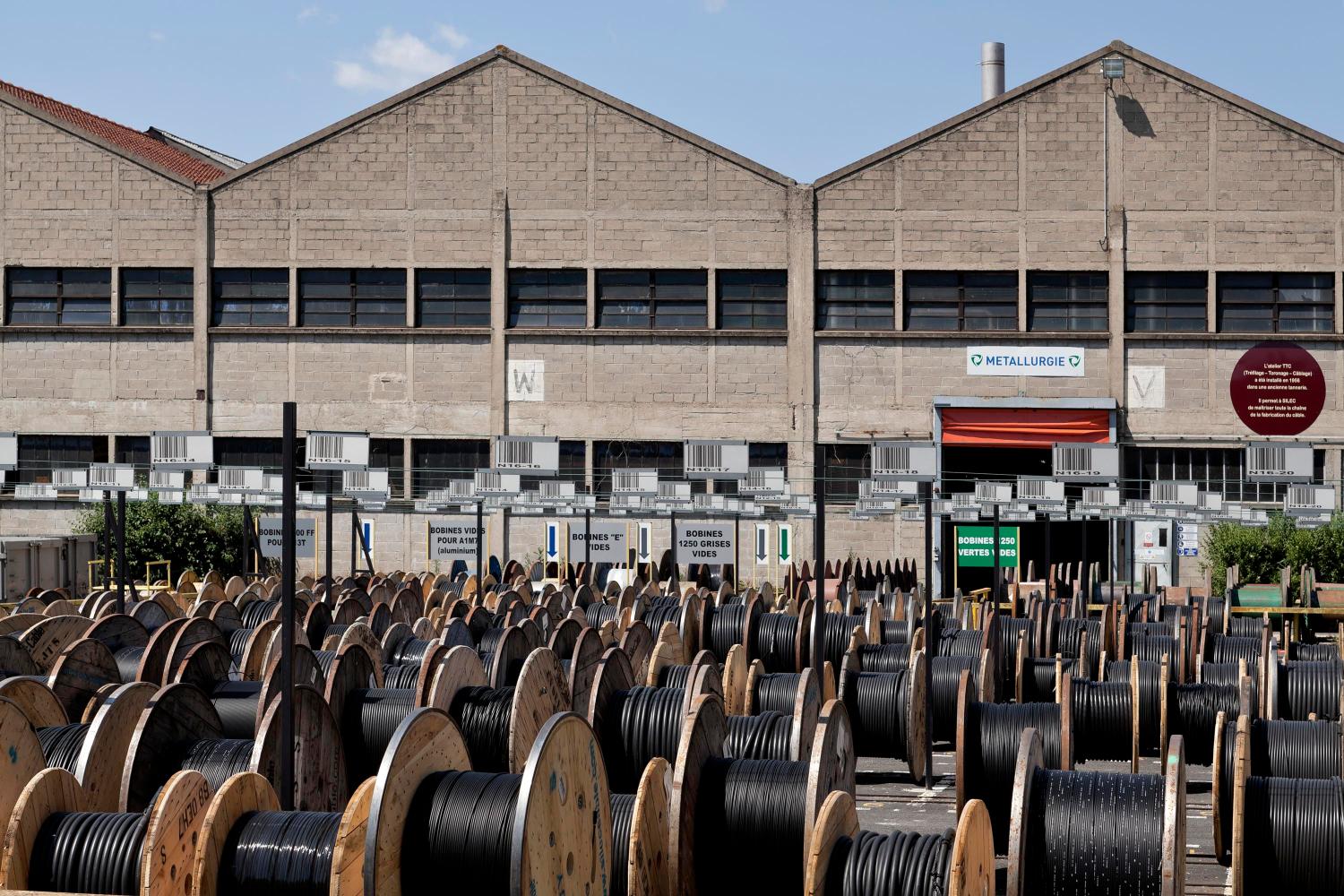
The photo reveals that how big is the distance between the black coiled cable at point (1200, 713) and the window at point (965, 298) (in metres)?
23.3

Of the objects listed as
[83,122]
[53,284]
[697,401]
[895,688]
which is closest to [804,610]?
[895,688]

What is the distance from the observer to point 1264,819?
337 inches

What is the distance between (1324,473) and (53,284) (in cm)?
3051

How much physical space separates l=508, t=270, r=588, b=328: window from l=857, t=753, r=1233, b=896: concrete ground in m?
22.0

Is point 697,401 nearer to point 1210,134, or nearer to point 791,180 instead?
point 791,180

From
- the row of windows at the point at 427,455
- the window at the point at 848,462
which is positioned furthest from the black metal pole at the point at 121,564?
the window at the point at 848,462

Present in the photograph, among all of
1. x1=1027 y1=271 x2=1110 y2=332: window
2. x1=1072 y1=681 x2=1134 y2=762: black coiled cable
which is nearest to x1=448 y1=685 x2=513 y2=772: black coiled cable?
x1=1072 y1=681 x2=1134 y2=762: black coiled cable

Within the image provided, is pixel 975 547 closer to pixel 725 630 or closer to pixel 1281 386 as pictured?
pixel 725 630

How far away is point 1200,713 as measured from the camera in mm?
13453

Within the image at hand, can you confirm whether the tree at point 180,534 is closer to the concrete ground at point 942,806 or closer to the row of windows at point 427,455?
the row of windows at point 427,455

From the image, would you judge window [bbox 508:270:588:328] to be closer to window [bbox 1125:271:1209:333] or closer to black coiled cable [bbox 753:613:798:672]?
window [bbox 1125:271:1209:333]

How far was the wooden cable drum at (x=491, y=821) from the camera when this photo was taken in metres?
6.88

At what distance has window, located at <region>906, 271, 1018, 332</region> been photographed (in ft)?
119

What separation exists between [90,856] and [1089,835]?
198 inches
